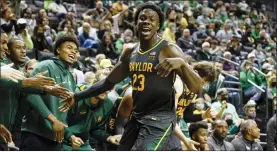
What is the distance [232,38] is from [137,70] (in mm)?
13824

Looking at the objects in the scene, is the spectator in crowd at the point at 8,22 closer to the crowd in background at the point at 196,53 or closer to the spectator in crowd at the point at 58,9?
the crowd in background at the point at 196,53

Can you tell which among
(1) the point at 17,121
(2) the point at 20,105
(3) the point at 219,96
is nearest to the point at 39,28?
(3) the point at 219,96

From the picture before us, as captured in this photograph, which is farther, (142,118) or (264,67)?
(264,67)

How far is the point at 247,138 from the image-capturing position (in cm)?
1078

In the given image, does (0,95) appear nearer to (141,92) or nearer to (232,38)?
(141,92)

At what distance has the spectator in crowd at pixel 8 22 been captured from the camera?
43.8 ft

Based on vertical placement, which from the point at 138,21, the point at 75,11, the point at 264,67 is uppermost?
the point at 138,21

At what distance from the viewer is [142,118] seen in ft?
20.2

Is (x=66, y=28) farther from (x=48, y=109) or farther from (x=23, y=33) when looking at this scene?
(x=48, y=109)

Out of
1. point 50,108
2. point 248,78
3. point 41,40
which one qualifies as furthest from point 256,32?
point 50,108

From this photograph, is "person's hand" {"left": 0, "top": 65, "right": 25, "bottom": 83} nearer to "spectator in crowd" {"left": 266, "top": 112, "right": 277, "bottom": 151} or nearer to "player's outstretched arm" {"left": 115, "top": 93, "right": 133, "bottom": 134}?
"player's outstretched arm" {"left": 115, "top": 93, "right": 133, "bottom": 134}

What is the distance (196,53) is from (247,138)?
638 cm

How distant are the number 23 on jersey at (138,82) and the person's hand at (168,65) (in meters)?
0.28

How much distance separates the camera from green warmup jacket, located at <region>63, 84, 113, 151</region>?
8.05 meters
